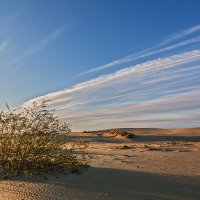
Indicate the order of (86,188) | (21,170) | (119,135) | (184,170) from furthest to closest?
1. (119,135)
2. (184,170)
3. (21,170)
4. (86,188)

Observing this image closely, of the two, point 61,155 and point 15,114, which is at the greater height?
point 15,114

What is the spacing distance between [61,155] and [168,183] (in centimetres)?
218

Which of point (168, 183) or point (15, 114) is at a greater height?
point (15, 114)

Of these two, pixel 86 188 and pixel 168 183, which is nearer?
pixel 86 188

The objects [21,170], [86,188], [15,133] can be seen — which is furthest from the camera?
[15,133]

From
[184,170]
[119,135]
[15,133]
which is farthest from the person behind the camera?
[119,135]

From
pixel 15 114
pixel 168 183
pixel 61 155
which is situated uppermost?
pixel 15 114

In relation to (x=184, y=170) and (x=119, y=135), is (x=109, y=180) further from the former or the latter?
(x=119, y=135)

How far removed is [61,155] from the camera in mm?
7707

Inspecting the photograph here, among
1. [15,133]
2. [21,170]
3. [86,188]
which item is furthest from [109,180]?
[15,133]

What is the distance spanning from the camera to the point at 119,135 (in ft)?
76.2

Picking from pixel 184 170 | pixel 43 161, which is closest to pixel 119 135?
pixel 184 170

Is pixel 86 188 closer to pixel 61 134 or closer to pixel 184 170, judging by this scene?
pixel 61 134

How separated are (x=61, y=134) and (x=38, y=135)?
506 millimetres
